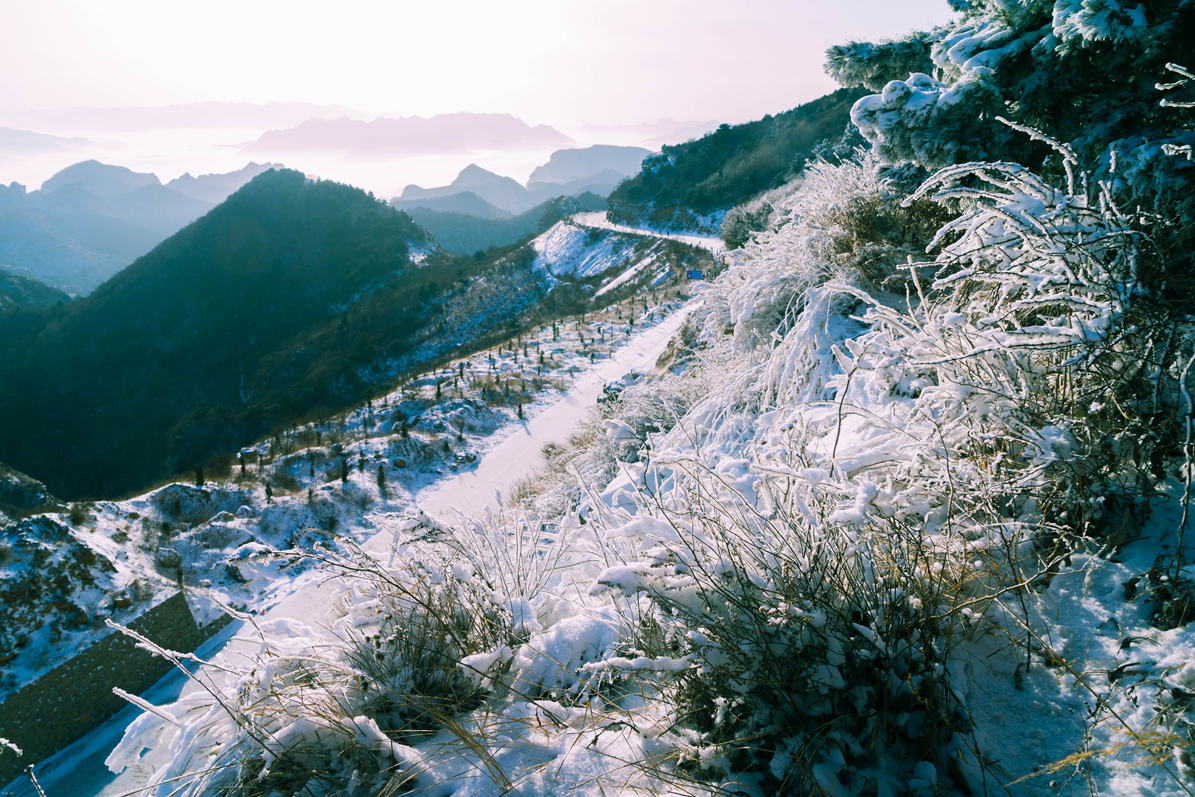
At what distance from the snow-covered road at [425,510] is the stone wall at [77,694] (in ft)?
0.52

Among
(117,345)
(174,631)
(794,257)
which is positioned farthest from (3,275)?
(794,257)

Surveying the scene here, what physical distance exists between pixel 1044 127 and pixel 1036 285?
2.25m

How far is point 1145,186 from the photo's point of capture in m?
2.71

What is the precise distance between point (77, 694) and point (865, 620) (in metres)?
8.03

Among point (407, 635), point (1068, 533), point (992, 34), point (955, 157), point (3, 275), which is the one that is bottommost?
point (407, 635)

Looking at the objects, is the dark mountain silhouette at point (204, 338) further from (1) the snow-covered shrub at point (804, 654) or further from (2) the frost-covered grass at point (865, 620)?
(1) the snow-covered shrub at point (804, 654)

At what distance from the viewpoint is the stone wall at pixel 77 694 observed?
5250 millimetres

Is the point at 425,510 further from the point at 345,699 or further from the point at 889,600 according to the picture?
the point at 889,600

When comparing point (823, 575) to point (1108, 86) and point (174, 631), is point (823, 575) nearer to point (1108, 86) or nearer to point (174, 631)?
point (1108, 86)

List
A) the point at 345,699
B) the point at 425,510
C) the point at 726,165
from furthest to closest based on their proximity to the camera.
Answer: the point at 726,165 < the point at 425,510 < the point at 345,699

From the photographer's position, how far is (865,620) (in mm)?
1521

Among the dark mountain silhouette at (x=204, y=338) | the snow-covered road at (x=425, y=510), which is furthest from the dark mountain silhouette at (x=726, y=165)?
the snow-covered road at (x=425, y=510)

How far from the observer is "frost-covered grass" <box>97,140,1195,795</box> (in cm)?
138

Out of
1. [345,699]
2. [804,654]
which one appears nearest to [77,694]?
[345,699]
